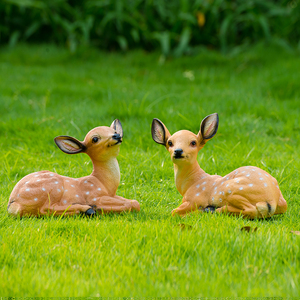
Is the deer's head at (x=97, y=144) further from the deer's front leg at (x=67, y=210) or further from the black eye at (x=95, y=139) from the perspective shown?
the deer's front leg at (x=67, y=210)

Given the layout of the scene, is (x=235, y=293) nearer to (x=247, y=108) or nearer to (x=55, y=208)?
(x=55, y=208)

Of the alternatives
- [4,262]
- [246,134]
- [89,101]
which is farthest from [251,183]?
[89,101]

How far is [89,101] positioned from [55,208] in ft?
14.4

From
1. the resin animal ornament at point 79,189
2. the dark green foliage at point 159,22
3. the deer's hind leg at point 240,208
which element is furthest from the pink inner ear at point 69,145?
the dark green foliage at point 159,22

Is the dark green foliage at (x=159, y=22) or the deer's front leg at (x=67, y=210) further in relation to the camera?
the dark green foliage at (x=159, y=22)

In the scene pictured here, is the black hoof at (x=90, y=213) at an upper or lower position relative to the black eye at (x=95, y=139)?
lower

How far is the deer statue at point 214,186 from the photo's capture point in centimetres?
359

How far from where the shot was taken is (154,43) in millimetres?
10711

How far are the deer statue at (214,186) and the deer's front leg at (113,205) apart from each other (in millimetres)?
417

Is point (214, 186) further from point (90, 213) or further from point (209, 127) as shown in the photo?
point (90, 213)

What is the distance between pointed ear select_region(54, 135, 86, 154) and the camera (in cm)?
392

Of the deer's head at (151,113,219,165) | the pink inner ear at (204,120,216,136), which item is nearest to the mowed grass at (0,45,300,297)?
the deer's head at (151,113,219,165)

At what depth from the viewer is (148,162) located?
5340 millimetres

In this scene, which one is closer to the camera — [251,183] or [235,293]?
[235,293]
